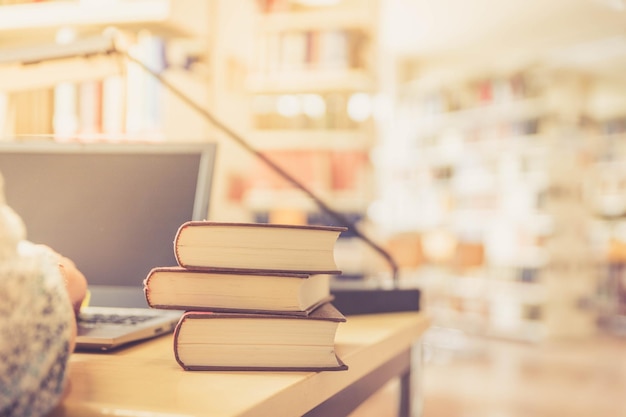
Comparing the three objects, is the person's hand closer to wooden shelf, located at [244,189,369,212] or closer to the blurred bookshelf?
wooden shelf, located at [244,189,369,212]

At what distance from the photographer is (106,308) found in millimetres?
856

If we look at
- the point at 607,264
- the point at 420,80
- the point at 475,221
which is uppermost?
the point at 420,80

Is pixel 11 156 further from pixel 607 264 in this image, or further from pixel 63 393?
pixel 607 264

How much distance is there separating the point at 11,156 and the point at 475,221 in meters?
6.13

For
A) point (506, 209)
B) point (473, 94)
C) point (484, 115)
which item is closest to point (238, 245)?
point (506, 209)

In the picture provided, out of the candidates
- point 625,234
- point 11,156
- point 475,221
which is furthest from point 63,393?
point 625,234

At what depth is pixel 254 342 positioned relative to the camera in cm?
58

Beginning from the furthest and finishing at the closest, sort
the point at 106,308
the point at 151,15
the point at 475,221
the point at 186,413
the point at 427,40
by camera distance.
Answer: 1. the point at 427,40
2. the point at 475,221
3. the point at 151,15
4. the point at 106,308
5. the point at 186,413

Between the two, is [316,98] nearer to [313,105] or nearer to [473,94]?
[313,105]

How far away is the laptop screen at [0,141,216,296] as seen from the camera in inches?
33.6

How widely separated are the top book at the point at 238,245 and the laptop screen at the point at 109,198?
0.27 metres

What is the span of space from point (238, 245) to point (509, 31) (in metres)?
6.96

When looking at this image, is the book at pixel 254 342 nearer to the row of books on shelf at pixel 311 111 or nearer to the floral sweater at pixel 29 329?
the floral sweater at pixel 29 329

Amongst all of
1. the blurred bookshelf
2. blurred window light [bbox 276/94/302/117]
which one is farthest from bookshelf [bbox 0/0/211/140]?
the blurred bookshelf
